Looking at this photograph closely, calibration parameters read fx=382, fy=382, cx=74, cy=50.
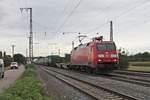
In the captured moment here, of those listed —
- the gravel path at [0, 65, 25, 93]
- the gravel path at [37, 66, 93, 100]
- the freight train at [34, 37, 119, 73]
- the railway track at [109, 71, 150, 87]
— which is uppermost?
the freight train at [34, 37, 119, 73]

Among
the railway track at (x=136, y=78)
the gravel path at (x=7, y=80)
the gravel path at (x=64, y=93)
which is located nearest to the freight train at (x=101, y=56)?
the railway track at (x=136, y=78)

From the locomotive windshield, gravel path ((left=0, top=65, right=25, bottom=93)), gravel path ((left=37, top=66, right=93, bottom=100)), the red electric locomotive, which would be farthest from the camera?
the locomotive windshield

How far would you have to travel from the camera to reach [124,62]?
188ft

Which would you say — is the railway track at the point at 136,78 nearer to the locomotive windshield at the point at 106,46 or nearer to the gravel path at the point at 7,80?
the locomotive windshield at the point at 106,46

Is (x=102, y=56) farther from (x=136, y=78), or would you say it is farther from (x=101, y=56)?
(x=136, y=78)

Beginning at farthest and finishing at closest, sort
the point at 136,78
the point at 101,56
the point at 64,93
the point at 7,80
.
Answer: the point at 101,56
the point at 7,80
the point at 136,78
the point at 64,93

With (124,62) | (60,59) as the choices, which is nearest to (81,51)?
(124,62)

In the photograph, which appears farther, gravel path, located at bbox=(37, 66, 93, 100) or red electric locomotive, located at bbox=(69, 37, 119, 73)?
red electric locomotive, located at bbox=(69, 37, 119, 73)

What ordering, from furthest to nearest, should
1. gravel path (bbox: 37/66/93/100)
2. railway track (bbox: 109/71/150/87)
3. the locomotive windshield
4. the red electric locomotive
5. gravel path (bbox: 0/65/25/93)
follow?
the locomotive windshield, the red electric locomotive, railway track (bbox: 109/71/150/87), gravel path (bbox: 0/65/25/93), gravel path (bbox: 37/66/93/100)

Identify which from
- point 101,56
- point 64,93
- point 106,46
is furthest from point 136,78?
point 64,93

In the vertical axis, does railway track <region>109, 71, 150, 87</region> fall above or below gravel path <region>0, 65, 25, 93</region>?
above

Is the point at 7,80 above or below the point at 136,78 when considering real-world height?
below

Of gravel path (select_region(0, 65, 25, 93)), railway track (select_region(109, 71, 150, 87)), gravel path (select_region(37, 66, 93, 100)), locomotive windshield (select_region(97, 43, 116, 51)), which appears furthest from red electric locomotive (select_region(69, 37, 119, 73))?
gravel path (select_region(37, 66, 93, 100))

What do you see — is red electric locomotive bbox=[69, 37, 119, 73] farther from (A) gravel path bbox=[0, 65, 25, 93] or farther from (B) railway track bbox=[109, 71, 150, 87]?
(A) gravel path bbox=[0, 65, 25, 93]
